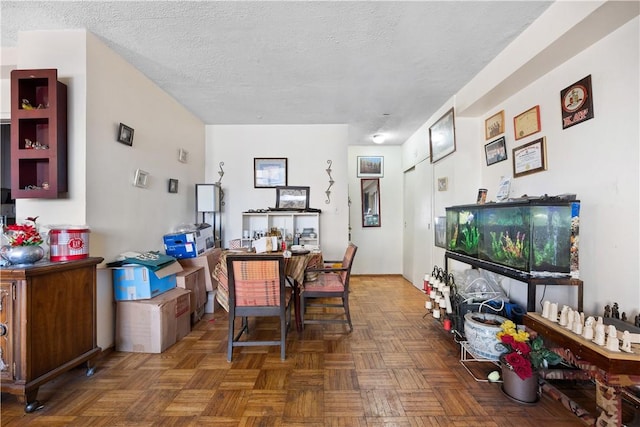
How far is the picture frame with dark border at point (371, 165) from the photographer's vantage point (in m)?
5.77

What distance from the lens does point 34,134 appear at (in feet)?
7.50

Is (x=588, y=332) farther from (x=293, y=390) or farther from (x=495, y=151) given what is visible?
(x=495, y=151)

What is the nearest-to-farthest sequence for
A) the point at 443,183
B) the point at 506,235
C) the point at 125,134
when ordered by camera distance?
the point at 506,235 → the point at 125,134 → the point at 443,183

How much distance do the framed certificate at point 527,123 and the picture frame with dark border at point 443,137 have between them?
804 millimetres

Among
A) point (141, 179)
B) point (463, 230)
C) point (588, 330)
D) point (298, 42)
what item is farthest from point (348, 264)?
point (141, 179)

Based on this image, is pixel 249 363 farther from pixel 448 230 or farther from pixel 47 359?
pixel 448 230

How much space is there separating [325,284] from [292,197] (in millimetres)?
1916

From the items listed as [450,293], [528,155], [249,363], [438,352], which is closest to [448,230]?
[450,293]

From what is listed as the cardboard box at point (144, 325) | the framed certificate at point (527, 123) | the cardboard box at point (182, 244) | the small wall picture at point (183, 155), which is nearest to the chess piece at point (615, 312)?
the framed certificate at point (527, 123)

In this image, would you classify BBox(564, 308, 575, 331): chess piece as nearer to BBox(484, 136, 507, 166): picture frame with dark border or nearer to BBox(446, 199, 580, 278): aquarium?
BBox(446, 199, 580, 278): aquarium

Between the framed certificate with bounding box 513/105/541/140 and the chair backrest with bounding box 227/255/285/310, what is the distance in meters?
2.62

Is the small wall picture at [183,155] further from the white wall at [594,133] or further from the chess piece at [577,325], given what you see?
the chess piece at [577,325]

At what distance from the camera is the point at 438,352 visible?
97.7 inches

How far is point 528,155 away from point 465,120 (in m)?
1.08
